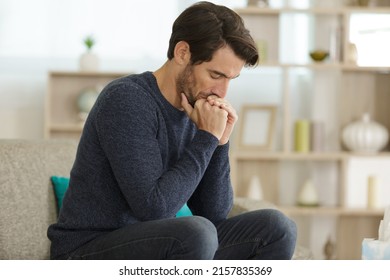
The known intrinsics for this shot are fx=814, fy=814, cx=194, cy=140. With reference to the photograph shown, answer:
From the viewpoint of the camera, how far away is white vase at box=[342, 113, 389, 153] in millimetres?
4551

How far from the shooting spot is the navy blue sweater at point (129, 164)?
1.96 metres

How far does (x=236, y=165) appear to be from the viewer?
15.4 ft

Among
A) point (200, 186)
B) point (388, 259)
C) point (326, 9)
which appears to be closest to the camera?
point (388, 259)

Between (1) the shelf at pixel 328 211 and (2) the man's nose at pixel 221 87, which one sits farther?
(1) the shelf at pixel 328 211

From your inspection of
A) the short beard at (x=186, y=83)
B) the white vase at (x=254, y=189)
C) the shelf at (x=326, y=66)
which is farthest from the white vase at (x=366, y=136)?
the short beard at (x=186, y=83)

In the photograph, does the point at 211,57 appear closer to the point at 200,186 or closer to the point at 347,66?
the point at 200,186

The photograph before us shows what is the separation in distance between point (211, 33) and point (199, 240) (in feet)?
1.78

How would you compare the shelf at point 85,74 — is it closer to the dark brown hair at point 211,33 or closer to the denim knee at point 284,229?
the dark brown hair at point 211,33

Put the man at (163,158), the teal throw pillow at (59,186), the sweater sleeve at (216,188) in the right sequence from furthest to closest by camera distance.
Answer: the teal throw pillow at (59,186)
the sweater sleeve at (216,188)
the man at (163,158)

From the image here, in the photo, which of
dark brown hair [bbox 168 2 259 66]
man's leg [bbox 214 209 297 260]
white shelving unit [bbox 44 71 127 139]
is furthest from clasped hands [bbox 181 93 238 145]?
white shelving unit [bbox 44 71 127 139]

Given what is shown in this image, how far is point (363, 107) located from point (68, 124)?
1.72 m

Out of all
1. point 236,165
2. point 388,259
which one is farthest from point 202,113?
point 236,165

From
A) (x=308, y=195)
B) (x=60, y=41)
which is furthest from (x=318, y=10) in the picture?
(x=60, y=41)

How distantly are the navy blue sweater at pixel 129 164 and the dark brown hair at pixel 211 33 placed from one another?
0.49ft
